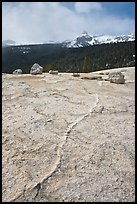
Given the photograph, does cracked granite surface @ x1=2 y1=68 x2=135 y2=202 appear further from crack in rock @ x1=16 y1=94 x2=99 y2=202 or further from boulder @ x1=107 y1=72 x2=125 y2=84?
boulder @ x1=107 y1=72 x2=125 y2=84

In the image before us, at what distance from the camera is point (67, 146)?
26.0ft

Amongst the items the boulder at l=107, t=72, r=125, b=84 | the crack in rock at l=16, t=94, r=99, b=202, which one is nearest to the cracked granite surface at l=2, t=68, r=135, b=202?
the crack in rock at l=16, t=94, r=99, b=202

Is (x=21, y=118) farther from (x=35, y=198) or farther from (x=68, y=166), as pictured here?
(x=35, y=198)

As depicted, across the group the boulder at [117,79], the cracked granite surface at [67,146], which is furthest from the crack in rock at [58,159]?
the boulder at [117,79]

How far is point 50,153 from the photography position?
301 inches

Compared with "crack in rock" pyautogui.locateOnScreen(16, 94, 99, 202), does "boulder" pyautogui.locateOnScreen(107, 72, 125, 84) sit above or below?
above

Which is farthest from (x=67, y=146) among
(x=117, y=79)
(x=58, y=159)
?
(x=117, y=79)

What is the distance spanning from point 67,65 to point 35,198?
130 m

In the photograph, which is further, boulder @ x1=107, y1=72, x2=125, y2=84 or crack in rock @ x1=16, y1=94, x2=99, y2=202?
boulder @ x1=107, y1=72, x2=125, y2=84

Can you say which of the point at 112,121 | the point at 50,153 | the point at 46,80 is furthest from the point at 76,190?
the point at 46,80

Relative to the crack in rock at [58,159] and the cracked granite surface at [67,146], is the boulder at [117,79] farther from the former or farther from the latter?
the crack in rock at [58,159]

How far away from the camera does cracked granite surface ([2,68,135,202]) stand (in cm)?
663

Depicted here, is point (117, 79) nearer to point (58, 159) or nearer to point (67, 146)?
point (67, 146)

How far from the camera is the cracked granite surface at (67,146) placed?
21.7 ft
